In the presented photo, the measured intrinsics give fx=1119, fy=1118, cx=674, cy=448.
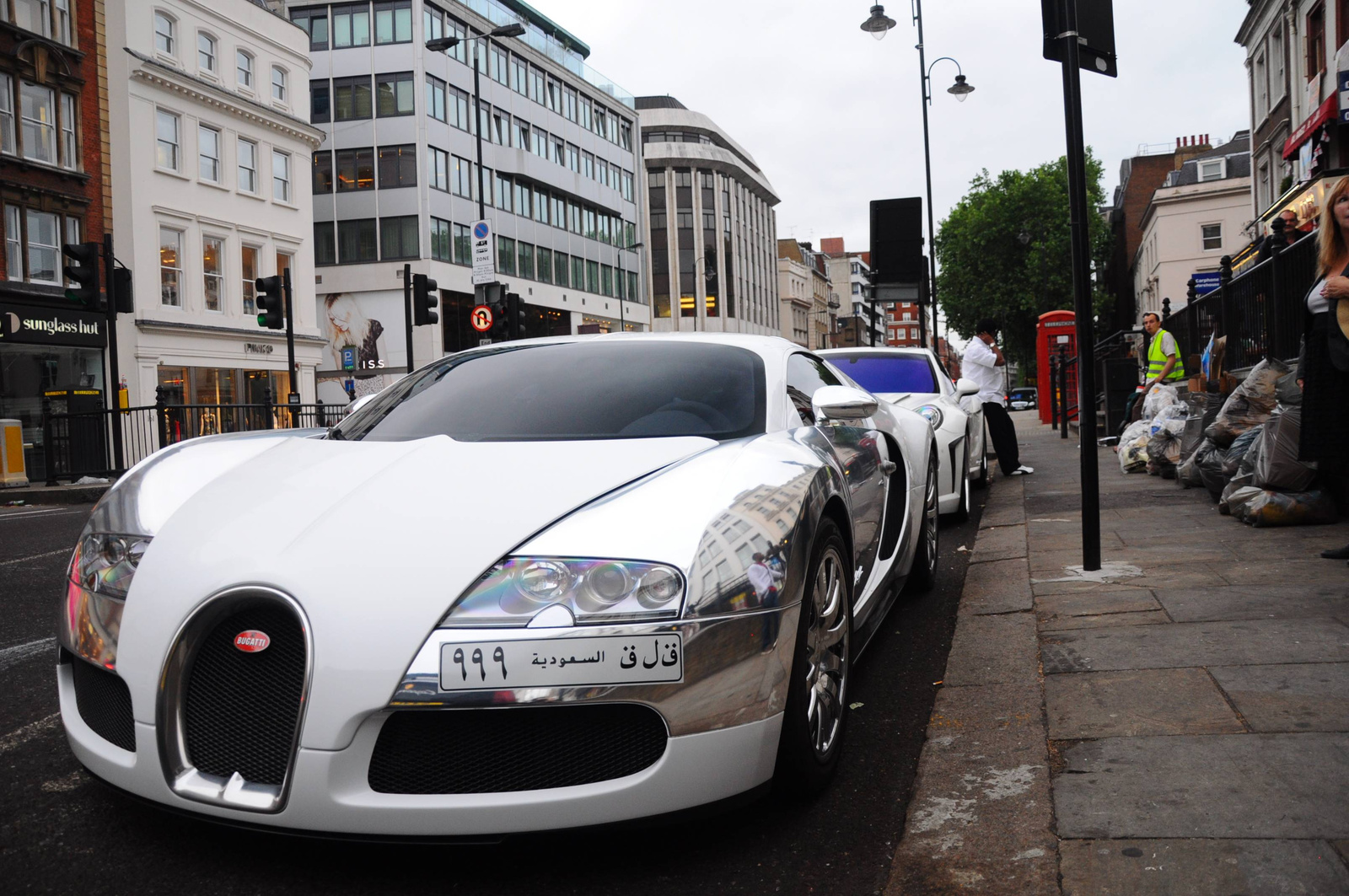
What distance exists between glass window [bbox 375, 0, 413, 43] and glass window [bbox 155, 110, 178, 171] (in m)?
14.4

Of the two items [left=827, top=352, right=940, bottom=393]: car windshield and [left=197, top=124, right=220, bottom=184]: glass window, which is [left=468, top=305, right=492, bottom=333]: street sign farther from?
[left=197, top=124, right=220, bottom=184]: glass window

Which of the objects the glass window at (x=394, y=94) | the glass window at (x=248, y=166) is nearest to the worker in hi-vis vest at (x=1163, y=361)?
the glass window at (x=248, y=166)

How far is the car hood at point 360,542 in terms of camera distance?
88.9 inches

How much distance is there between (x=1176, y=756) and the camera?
2.92 meters

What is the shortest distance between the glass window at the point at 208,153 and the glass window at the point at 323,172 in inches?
474

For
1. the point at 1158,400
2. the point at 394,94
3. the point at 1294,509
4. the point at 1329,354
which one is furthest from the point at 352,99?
the point at 1329,354

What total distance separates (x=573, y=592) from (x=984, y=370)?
9816 mm

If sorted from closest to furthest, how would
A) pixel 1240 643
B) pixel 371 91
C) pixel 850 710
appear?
pixel 850 710 < pixel 1240 643 < pixel 371 91

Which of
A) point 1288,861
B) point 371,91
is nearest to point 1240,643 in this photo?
point 1288,861

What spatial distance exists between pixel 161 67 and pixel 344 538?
31139 mm

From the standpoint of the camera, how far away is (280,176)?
34812 mm

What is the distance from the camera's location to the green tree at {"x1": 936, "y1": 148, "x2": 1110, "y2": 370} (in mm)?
64500

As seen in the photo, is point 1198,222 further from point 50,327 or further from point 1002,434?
point 50,327

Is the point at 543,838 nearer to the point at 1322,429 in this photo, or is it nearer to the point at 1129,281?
the point at 1322,429
